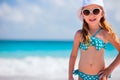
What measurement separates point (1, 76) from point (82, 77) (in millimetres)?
3256

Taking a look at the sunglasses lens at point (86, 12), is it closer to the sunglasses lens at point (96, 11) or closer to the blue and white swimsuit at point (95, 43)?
the sunglasses lens at point (96, 11)

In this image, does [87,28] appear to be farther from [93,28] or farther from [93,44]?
[93,44]

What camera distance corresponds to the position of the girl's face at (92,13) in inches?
121

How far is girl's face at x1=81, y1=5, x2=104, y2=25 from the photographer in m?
3.07

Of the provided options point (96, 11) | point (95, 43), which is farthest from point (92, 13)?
point (95, 43)

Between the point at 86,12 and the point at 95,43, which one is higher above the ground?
the point at 86,12

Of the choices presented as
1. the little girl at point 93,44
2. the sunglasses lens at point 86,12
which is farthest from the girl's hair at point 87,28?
the sunglasses lens at point 86,12

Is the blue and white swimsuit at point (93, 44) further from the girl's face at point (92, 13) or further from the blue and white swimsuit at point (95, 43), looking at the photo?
the girl's face at point (92, 13)

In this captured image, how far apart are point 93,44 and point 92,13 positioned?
0.23 m

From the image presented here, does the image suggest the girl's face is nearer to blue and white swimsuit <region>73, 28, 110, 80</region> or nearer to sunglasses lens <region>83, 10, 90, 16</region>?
sunglasses lens <region>83, 10, 90, 16</region>

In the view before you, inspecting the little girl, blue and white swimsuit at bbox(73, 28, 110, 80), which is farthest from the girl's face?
blue and white swimsuit at bbox(73, 28, 110, 80)

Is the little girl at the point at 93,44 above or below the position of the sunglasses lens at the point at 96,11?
below

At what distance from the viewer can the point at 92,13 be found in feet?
10.1

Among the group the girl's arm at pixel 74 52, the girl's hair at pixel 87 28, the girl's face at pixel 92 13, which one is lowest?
the girl's arm at pixel 74 52
